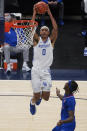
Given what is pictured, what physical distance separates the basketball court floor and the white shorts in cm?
54

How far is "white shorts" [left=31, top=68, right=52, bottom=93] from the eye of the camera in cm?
745

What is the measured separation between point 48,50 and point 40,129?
1.22 metres

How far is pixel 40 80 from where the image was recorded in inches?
297

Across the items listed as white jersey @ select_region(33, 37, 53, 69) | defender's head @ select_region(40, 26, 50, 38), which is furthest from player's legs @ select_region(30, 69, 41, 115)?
defender's head @ select_region(40, 26, 50, 38)

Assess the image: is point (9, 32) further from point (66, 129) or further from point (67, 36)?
point (66, 129)

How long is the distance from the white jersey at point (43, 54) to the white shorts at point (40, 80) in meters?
0.08

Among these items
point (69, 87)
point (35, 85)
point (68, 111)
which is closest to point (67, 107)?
point (68, 111)

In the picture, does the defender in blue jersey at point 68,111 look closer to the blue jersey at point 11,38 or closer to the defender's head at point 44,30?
the defender's head at point 44,30

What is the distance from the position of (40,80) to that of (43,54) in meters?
0.42

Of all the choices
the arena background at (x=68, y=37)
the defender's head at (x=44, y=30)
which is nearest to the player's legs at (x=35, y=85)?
the defender's head at (x=44, y=30)

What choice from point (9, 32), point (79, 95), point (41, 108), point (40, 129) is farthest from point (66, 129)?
point (9, 32)

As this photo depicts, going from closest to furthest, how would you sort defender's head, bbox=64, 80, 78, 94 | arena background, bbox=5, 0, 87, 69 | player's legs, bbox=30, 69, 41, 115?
defender's head, bbox=64, 80, 78, 94 < player's legs, bbox=30, 69, 41, 115 < arena background, bbox=5, 0, 87, 69

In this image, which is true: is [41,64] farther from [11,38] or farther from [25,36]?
[11,38]

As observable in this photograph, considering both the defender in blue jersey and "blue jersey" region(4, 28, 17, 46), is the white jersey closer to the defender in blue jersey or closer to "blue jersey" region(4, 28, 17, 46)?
the defender in blue jersey
